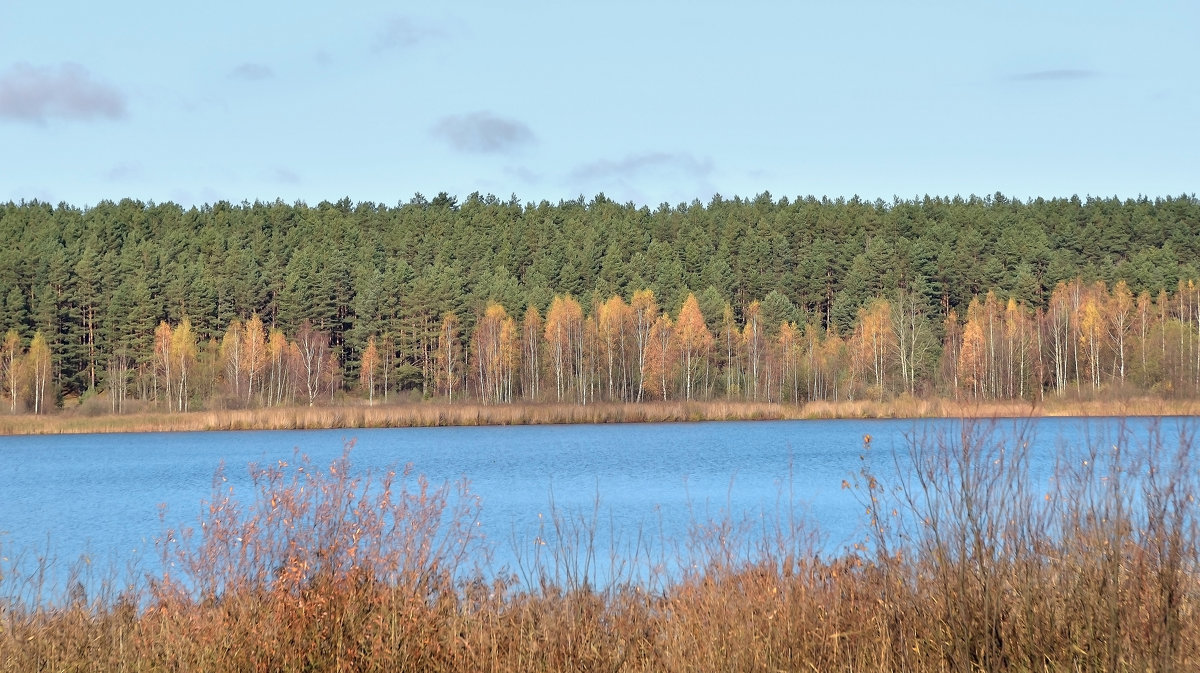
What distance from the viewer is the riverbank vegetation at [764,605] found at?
18.0 ft

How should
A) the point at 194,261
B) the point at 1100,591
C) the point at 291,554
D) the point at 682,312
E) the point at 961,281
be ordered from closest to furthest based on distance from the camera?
the point at 1100,591, the point at 291,554, the point at 682,312, the point at 961,281, the point at 194,261

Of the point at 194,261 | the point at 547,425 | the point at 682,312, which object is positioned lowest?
the point at 547,425

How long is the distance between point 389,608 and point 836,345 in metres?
70.8

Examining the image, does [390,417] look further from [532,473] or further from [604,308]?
[532,473]

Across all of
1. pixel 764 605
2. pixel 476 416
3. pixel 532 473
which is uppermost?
pixel 764 605

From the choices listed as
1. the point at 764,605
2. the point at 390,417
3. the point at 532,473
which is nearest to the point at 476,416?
the point at 390,417

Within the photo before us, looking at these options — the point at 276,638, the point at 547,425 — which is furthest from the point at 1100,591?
the point at 547,425

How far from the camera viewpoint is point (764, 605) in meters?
6.50

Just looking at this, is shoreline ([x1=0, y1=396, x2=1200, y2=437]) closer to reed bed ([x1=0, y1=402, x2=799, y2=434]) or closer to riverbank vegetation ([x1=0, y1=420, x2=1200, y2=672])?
reed bed ([x1=0, y1=402, x2=799, y2=434])

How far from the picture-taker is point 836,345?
75.4 meters

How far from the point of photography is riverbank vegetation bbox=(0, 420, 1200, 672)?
216 inches

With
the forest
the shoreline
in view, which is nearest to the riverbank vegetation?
the shoreline

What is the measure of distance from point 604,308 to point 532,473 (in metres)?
48.8

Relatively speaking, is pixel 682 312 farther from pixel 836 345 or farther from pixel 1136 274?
pixel 1136 274
